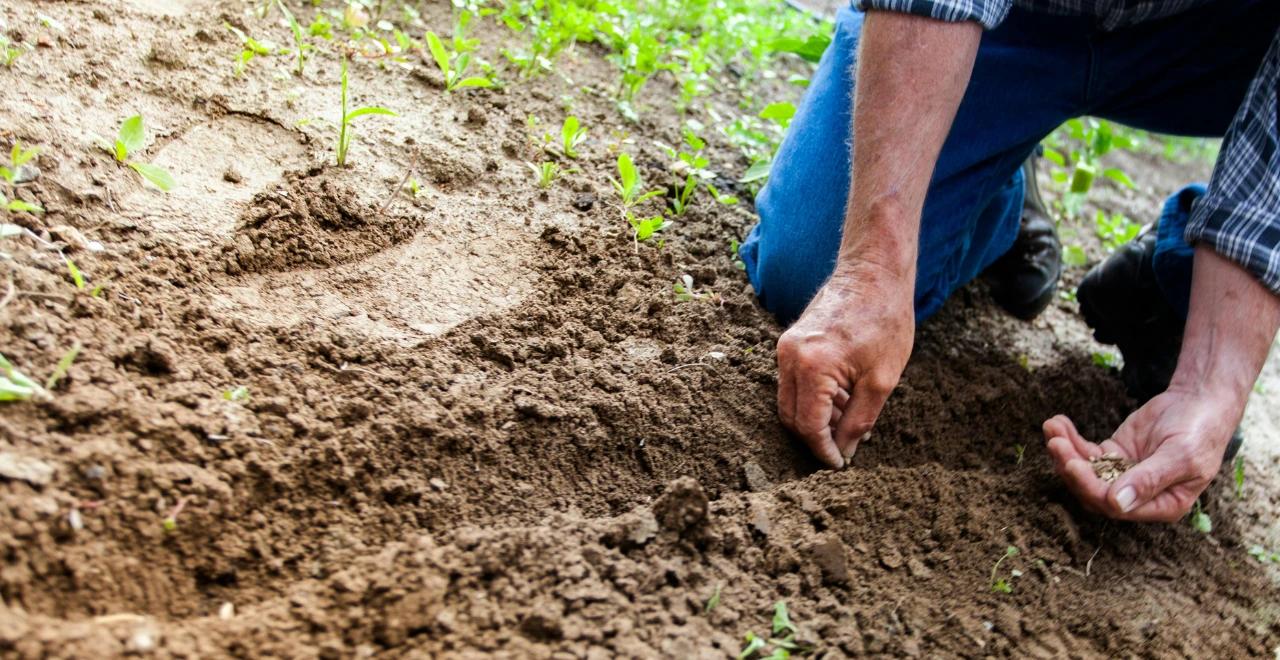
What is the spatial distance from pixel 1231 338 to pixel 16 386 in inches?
87.0

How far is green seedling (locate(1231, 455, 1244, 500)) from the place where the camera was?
226 cm

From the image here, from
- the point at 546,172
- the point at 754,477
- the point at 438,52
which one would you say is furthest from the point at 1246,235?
the point at 438,52

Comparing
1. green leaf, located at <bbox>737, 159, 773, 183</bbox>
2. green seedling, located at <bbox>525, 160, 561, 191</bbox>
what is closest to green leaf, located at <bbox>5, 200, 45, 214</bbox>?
green seedling, located at <bbox>525, 160, 561, 191</bbox>

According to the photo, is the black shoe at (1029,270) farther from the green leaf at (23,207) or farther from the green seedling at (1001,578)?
the green leaf at (23,207)

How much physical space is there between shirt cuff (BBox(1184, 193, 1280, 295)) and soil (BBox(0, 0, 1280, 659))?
1.79 ft

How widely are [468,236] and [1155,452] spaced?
59.5 inches

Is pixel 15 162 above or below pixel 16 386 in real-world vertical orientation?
above

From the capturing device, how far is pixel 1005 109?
2.18m

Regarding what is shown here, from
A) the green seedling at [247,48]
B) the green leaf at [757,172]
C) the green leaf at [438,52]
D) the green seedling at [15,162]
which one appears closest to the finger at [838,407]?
the green leaf at [757,172]

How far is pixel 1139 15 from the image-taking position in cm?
204

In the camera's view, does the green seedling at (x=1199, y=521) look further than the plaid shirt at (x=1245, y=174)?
Yes

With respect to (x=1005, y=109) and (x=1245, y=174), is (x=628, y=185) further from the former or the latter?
(x=1245, y=174)

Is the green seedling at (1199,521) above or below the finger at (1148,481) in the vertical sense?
below

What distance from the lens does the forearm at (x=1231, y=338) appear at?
75.5 inches
